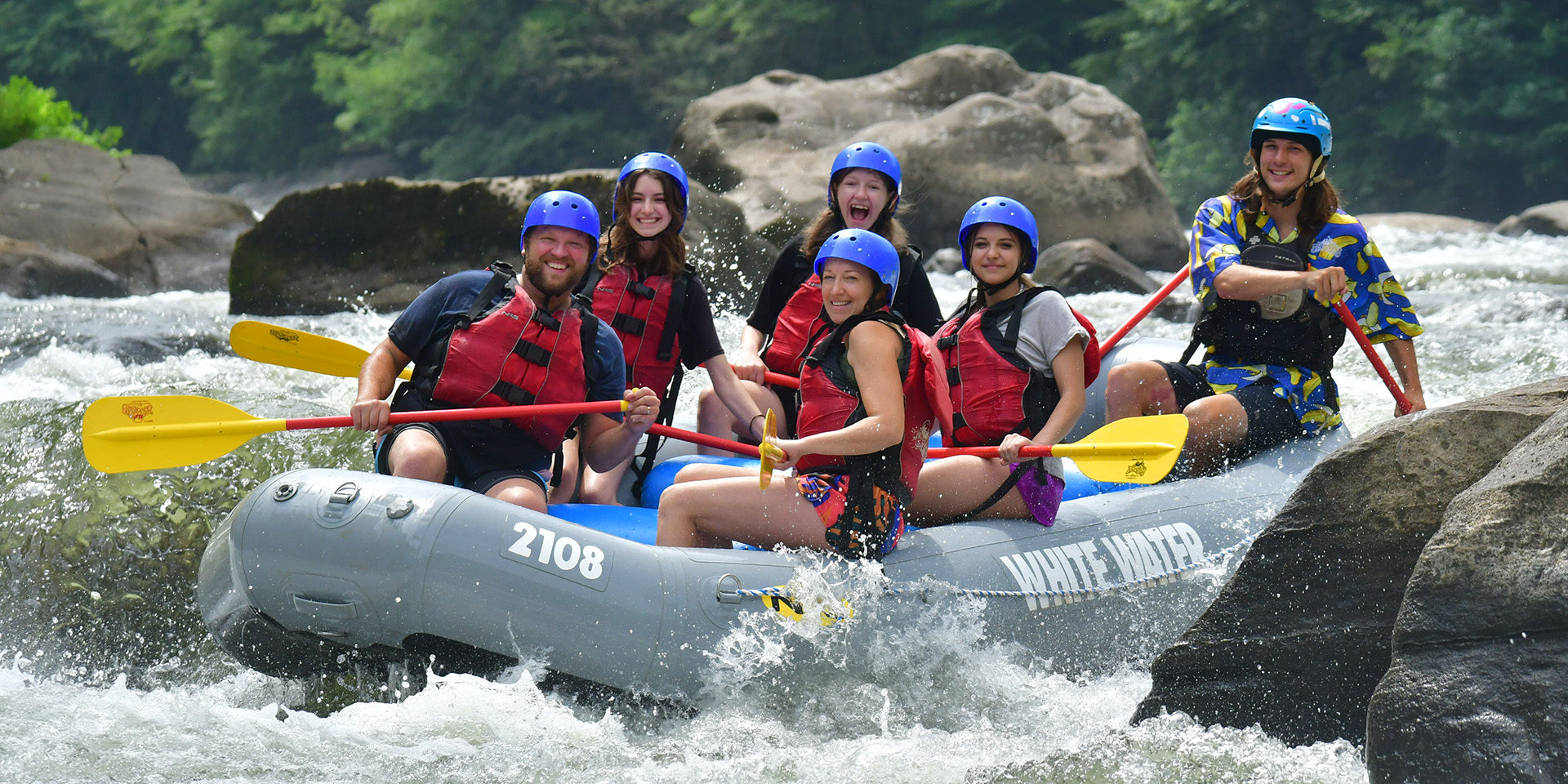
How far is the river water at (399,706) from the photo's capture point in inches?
127

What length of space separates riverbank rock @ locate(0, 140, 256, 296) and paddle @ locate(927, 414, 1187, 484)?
10.9 metres

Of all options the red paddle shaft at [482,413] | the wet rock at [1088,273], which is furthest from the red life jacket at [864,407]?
the wet rock at [1088,273]

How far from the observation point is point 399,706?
11.4ft

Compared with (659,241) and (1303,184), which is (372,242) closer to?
(659,241)

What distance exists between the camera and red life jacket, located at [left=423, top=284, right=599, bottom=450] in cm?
383

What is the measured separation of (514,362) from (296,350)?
0.88m

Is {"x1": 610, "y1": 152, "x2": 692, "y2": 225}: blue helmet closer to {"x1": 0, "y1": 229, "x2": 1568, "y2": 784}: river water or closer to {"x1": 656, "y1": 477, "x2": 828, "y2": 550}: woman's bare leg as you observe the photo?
{"x1": 656, "y1": 477, "x2": 828, "y2": 550}: woman's bare leg

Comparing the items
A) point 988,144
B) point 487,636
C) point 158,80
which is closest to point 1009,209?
point 487,636

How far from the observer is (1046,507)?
12.8ft

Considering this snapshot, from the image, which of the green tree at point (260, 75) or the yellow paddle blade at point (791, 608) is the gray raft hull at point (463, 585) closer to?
the yellow paddle blade at point (791, 608)

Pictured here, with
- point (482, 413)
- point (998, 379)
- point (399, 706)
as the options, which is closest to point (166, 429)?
point (482, 413)

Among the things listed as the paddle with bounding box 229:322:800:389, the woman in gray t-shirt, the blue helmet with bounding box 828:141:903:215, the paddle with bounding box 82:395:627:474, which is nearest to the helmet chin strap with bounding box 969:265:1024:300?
the woman in gray t-shirt

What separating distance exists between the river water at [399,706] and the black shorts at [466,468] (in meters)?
0.61

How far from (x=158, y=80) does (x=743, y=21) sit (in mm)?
20260
